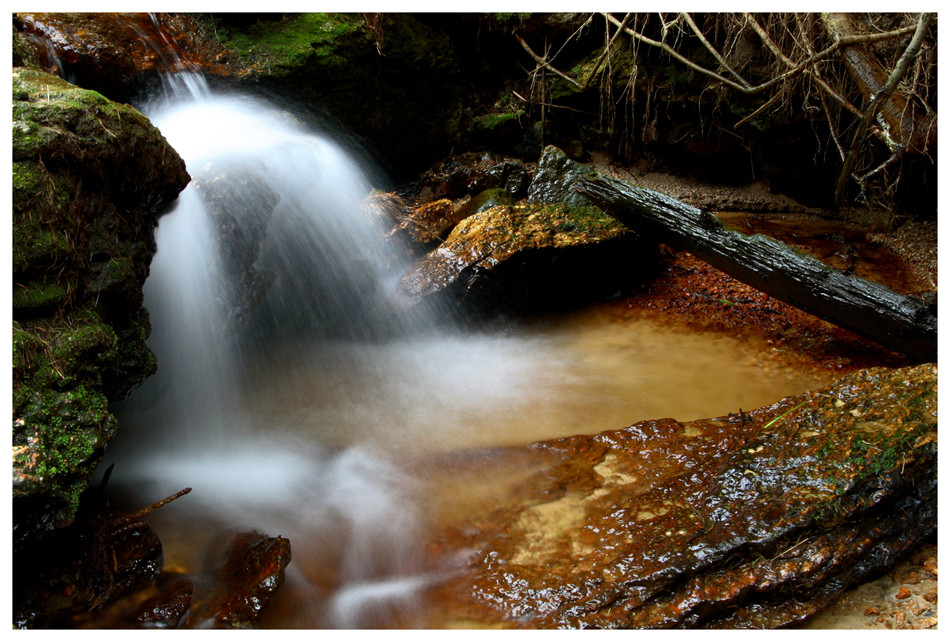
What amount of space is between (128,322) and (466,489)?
2268mm

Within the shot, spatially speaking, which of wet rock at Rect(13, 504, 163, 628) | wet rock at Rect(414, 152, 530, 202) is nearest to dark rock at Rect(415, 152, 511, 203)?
wet rock at Rect(414, 152, 530, 202)

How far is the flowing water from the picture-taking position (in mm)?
3021

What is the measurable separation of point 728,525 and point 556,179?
468 cm

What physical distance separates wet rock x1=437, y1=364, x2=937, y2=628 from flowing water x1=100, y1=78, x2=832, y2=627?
0.44 metres

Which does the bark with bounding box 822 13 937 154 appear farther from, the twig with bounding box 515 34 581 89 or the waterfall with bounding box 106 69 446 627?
the waterfall with bounding box 106 69 446 627

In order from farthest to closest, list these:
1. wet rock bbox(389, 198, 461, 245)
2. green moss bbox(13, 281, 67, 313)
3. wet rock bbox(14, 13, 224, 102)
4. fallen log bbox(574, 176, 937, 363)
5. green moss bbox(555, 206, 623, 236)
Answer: wet rock bbox(389, 198, 461, 245), green moss bbox(555, 206, 623, 236), wet rock bbox(14, 13, 224, 102), fallen log bbox(574, 176, 937, 363), green moss bbox(13, 281, 67, 313)

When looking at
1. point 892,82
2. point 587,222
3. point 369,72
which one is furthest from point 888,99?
point 369,72

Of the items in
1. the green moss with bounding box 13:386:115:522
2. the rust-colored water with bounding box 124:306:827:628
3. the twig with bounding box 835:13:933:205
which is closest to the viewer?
the green moss with bounding box 13:386:115:522

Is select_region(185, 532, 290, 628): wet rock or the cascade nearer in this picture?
select_region(185, 532, 290, 628): wet rock

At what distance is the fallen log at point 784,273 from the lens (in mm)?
4047

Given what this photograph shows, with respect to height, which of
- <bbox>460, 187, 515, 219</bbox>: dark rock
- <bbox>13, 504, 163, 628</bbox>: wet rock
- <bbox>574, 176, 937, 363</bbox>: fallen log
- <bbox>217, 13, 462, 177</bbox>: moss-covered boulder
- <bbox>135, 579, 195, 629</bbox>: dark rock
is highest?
<bbox>217, 13, 462, 177</bbox>: moss-covered boulder

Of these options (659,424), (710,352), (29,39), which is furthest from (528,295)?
(29,39)

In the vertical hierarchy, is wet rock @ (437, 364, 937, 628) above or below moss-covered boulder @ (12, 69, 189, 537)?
below

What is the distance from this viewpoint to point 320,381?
456 cm
